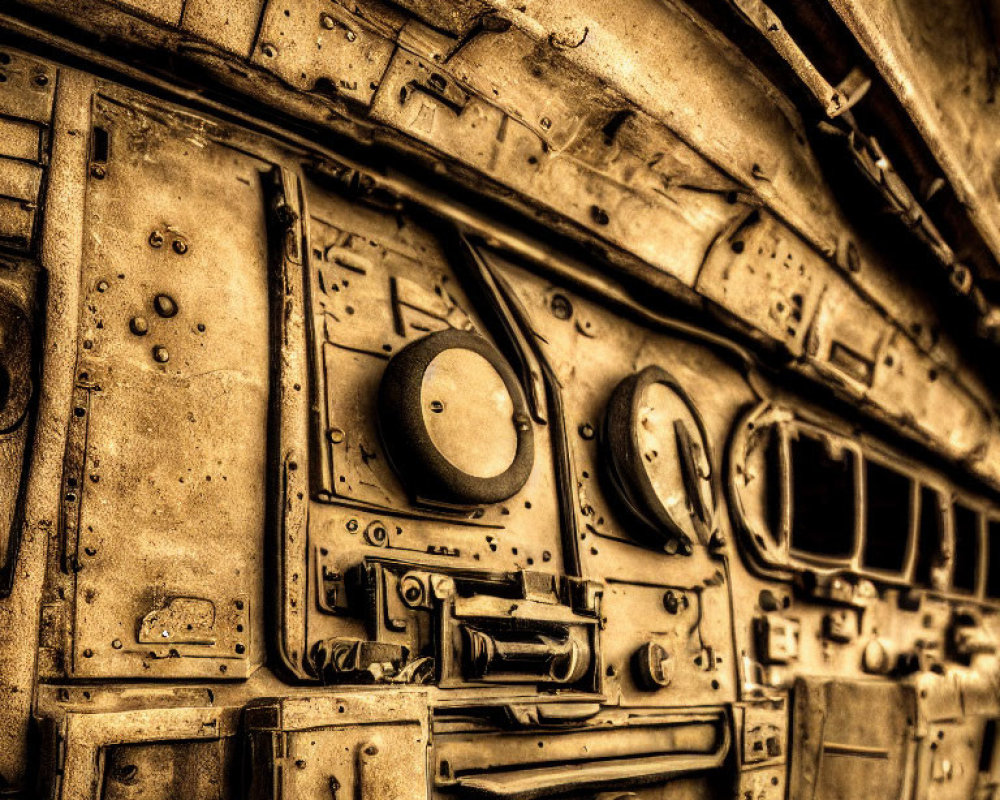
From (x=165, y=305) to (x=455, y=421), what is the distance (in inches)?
35.3

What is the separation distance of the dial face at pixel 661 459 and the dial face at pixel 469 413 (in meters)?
0.53

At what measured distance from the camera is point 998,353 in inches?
207

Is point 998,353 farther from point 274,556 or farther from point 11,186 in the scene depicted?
point 11,186

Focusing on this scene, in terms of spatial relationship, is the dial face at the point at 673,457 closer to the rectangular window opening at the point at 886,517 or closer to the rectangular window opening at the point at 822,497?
the rectangular window opening at the point at 822,497

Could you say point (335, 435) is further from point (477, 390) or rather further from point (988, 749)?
point (988, 749)

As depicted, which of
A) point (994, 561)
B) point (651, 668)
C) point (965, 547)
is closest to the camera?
point (651, 668)

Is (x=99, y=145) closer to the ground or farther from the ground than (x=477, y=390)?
farther from the ground

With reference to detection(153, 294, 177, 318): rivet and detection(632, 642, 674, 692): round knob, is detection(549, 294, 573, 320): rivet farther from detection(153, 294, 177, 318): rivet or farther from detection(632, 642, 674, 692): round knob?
detection(153, 294, 177, 318): rivet

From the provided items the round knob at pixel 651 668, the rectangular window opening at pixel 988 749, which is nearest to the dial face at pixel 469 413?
the round knob at pixel 651 668

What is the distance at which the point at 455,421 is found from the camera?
3.00 metres

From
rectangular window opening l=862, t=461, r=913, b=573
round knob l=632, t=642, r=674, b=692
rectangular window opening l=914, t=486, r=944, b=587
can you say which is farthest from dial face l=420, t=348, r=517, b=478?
rectangular window opening l=914, t=486, r=944, b=587

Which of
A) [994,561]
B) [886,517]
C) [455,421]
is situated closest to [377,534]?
[455,421]

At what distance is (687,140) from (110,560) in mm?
2365

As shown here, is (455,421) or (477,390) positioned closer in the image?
(455,421)
